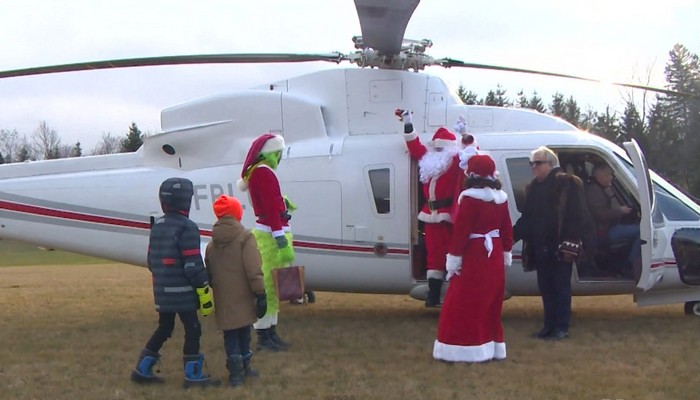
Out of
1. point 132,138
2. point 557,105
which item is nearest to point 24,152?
point 132,138

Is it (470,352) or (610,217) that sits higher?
(610,217)

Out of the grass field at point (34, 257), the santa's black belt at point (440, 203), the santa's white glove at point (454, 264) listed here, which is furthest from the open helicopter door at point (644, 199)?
the grass field at point (34, 257)

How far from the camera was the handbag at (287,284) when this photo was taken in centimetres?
626

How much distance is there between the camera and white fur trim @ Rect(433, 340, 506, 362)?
5.80 metres

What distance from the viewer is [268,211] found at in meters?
6.31

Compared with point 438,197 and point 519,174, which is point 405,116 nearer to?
point 438,197

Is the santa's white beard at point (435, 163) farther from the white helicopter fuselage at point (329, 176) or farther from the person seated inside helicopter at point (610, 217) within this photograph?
the person seated inside helicopter at point (610, 217)

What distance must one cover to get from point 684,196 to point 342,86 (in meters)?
4.24

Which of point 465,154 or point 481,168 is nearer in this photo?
point 481,168

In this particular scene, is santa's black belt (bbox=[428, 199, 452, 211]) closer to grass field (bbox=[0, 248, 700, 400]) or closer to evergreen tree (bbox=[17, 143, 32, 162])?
grass field (bbox=[0, 248, 700, 400])

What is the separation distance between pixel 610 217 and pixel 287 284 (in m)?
3.74

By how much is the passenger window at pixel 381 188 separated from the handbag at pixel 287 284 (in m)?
1.89

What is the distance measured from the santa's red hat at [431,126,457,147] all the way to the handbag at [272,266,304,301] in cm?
224

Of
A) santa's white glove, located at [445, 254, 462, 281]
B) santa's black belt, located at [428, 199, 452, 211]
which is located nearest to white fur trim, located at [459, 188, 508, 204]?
santa's white glove, located at [445, 254, 462, 281]
